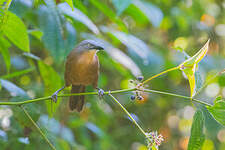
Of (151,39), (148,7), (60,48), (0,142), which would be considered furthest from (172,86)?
(0,142)

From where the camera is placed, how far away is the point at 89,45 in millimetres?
2131

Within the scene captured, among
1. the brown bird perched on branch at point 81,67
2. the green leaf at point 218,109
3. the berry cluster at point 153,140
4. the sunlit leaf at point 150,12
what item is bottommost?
the berry cluster at point 153,140

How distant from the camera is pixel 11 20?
1.51m

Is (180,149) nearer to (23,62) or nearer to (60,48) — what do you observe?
(23,62)

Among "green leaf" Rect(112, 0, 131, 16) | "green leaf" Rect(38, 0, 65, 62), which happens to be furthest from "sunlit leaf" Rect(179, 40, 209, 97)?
"green leaf" Rect(38, 0, 65, 62)

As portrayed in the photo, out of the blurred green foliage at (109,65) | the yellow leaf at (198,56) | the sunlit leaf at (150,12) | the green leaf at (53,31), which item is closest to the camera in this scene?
the yellow leaf at (198,56)

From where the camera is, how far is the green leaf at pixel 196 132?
1.29 m

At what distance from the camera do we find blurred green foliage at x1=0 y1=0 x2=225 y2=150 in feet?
5.92

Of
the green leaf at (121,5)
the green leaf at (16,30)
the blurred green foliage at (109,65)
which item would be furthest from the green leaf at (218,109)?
the green leaf at (16,30)

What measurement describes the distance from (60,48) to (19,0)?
0.39m

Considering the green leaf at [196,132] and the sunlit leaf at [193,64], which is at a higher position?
the sunlit leaf at [193,64]

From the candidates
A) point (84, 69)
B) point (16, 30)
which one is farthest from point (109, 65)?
point (16, 30)

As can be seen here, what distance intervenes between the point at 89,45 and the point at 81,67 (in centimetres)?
19

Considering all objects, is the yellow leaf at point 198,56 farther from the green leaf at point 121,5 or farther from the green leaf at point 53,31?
the green leaf at point 53,31
